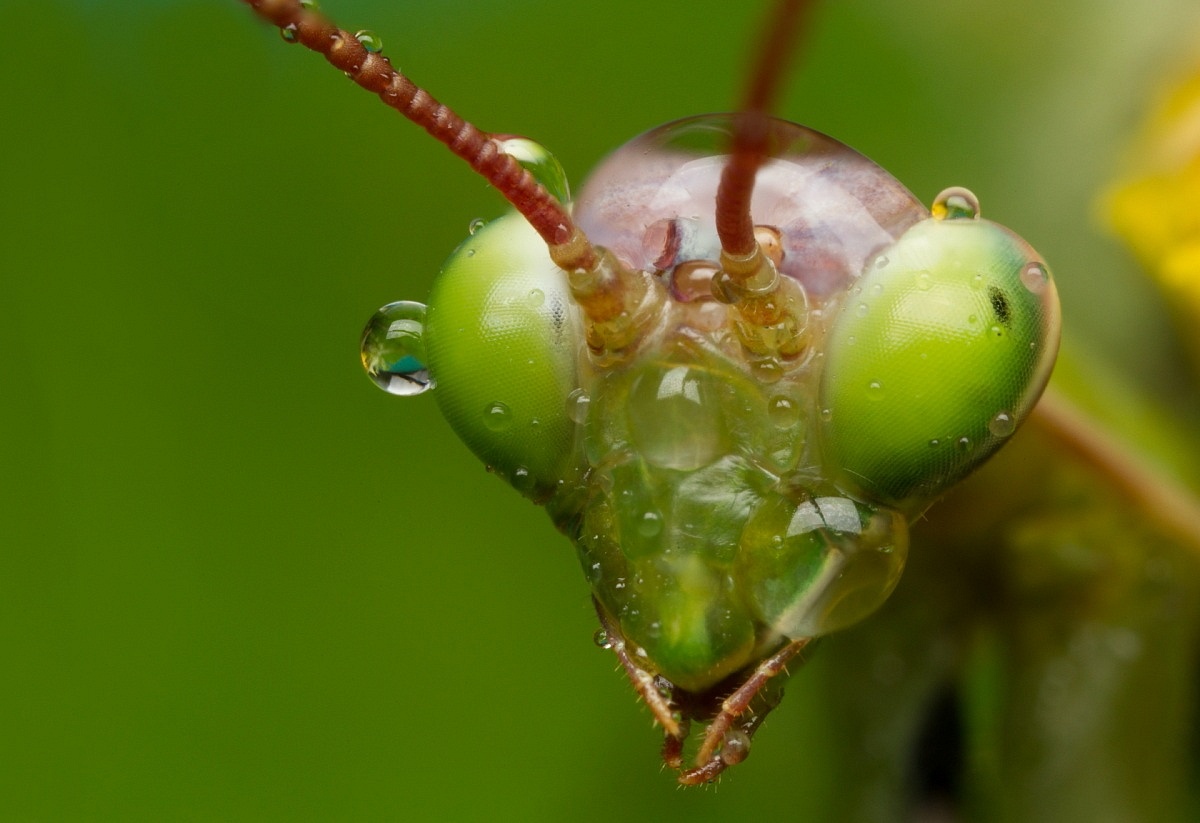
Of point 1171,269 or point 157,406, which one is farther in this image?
point 157,406

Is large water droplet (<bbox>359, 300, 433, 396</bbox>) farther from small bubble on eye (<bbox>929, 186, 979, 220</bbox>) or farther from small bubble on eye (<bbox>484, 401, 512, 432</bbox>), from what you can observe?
small bubble on eye (<bbox>929, 186, 979, 220</bbox>)

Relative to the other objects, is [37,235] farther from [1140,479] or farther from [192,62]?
[1140,479]

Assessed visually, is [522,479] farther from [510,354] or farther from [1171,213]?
[1171,213]

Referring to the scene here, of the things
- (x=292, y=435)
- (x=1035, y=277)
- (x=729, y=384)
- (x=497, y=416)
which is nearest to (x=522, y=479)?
(x=497, y=416)

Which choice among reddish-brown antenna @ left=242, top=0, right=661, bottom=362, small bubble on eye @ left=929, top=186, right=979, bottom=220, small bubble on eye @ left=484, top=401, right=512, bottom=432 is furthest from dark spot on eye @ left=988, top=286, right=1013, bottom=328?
small bubble on eye @ left=484, top=401, right=512, bottom=432

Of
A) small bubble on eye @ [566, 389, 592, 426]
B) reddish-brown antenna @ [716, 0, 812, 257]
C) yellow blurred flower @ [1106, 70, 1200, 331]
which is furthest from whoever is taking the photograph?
yellow blurred flower @ [1106, 70, 1200, 331]

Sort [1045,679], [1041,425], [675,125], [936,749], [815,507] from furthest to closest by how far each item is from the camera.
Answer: [936,749], [1045,679], [1041,425], [675,125], [815,507]

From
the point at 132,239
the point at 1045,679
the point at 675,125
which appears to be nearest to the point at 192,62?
the point at 132,239
